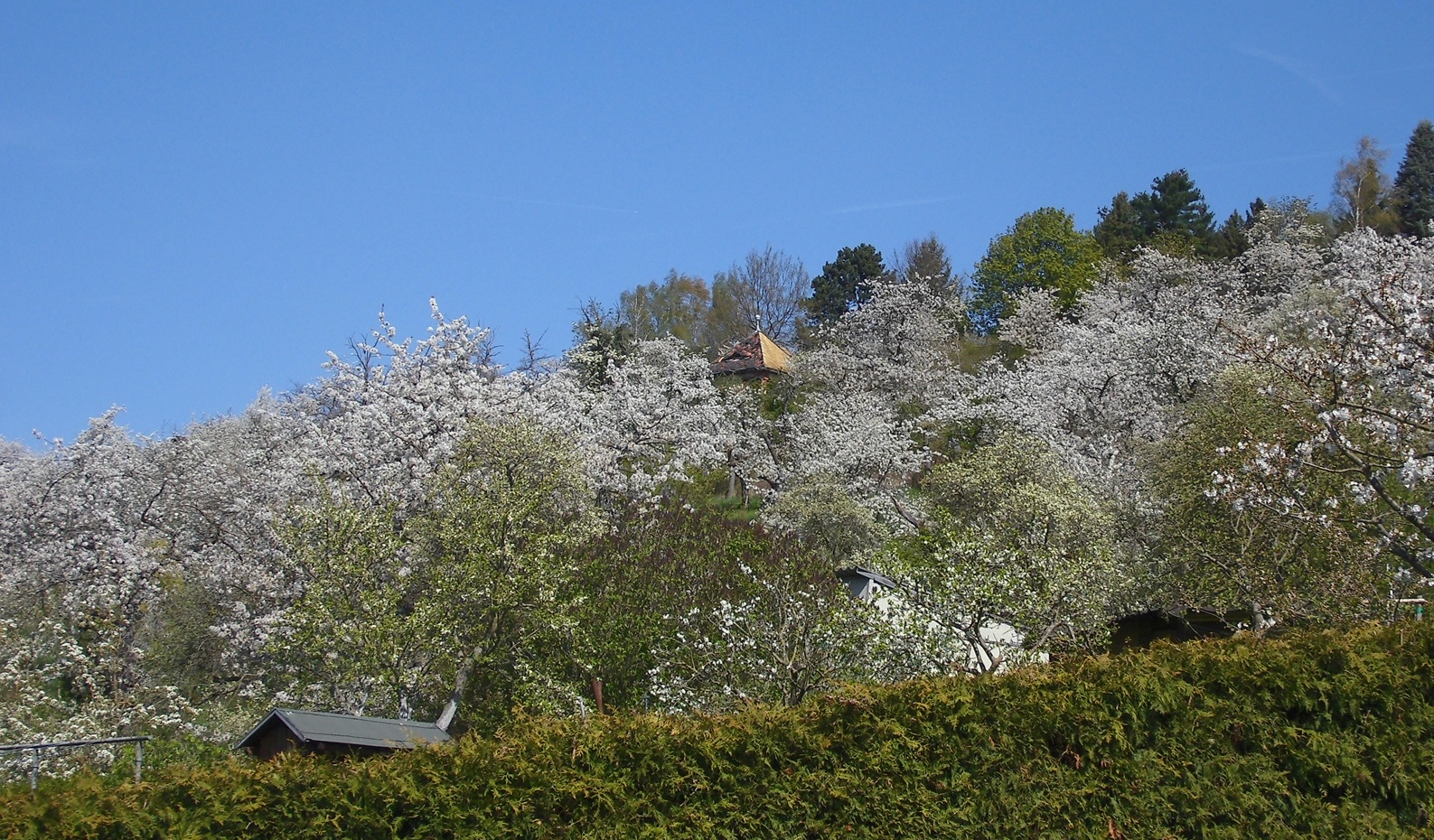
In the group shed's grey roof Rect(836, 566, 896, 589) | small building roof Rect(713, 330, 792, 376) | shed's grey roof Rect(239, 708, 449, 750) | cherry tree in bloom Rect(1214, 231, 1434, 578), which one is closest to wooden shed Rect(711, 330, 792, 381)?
small building roof Rect(713, 330, 792, 376)

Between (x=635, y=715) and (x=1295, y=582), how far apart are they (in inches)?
436

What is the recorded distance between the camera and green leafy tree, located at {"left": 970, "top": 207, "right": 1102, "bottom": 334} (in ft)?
180

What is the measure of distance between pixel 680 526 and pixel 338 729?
945 cm

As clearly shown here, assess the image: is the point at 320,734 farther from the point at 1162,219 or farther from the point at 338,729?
the point at 1162,219

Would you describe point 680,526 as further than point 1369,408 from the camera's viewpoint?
Yes

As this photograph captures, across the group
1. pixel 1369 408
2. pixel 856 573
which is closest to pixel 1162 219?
pixel 856 573

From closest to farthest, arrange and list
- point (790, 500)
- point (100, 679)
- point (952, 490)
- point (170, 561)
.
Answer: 1. point (100, 679)
2. point (170, 561)
3. point (952, 490)
4. point (790, 500)

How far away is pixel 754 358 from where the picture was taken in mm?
53969

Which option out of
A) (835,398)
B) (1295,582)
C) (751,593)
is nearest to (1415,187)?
(835,398)

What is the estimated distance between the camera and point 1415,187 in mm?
56000

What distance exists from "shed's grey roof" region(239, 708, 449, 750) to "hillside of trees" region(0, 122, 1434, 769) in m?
0.91

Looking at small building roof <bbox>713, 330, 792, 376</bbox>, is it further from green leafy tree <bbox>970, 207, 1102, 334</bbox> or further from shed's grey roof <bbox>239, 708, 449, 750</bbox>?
shed's grey roof <bbox>239, 708, 449, 750</bbox>

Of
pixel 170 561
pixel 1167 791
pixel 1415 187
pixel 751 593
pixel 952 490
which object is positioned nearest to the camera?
pixel 1167 791

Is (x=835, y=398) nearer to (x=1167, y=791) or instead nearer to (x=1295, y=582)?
(x=1295, y=582)
